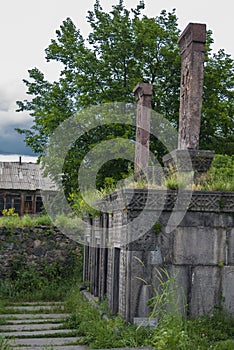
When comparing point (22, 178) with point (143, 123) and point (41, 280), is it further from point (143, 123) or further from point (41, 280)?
point (143, 123)

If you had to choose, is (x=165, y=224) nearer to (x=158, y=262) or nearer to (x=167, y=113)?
(x=158, y=262)

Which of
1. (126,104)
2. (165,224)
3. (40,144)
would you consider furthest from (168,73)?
(165,224)

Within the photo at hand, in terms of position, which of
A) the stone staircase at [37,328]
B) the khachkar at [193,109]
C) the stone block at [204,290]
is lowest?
the stone staircase at [37,328]

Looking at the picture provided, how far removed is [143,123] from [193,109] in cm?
262

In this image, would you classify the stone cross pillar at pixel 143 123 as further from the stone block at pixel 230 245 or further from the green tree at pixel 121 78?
the green tree at pixel 121 78

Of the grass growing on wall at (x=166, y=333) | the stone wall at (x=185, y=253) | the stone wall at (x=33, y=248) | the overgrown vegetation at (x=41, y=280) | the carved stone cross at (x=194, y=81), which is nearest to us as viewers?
the grass growing on wall at (x=166, y=333)

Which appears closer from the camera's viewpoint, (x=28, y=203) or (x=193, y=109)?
(x=193, y=109)

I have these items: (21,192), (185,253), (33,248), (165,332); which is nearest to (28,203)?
(21,192)

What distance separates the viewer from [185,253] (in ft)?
20.4

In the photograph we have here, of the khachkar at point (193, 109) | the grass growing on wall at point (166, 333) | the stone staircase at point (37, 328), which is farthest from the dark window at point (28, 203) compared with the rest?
the khachkar at point (193, 109)

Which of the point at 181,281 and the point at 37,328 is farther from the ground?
the point at 181,281

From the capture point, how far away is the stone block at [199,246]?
245 inches

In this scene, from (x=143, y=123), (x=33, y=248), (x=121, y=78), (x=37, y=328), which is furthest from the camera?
(x=121, y=78)

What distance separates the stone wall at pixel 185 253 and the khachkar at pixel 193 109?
615 millimetres
